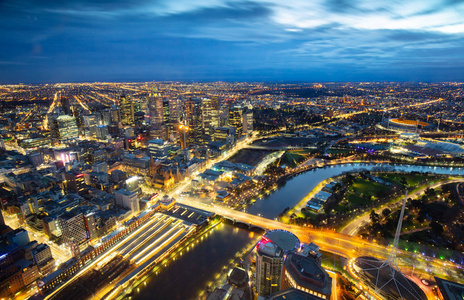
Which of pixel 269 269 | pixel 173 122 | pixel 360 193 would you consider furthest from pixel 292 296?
pixel 173 122

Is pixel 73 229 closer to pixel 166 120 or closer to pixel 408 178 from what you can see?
pixel 166 120

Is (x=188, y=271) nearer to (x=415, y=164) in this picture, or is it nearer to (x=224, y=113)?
(x=415, y=164)

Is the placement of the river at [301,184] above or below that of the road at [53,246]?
above

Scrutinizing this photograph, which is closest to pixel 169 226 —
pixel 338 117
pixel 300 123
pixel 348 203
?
pixel 348 203

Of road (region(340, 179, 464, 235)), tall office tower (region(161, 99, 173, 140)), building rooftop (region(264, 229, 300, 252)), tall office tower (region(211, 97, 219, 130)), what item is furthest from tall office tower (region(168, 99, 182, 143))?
road (region(340, 179, 464, 235))

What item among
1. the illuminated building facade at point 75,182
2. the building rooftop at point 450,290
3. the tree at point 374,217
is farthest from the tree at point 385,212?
the illuminated building facade at point 75,182

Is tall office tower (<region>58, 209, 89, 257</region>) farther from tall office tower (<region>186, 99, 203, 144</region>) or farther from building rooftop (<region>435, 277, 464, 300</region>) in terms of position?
tall office tower (<region>186, 99, 203, 144</region>)

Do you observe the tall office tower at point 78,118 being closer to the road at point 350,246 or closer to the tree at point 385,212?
the road at point 350,246
